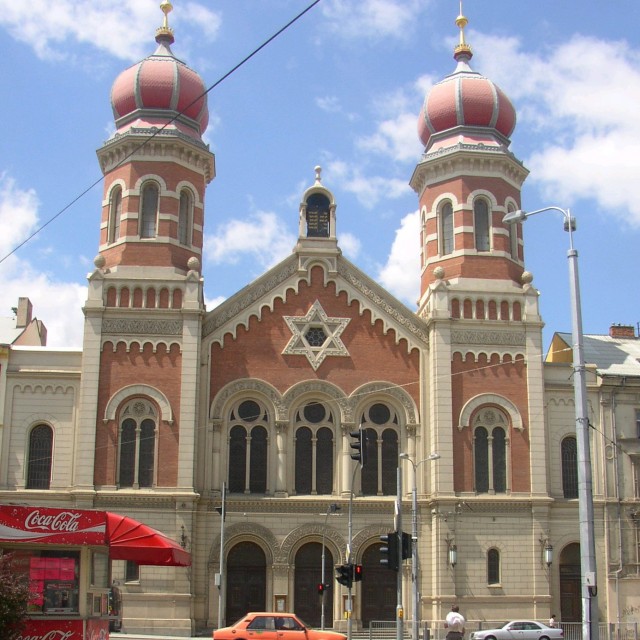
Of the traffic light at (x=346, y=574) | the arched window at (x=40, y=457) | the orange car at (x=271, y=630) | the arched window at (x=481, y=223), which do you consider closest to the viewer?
the orange car at (x=271, y=630)

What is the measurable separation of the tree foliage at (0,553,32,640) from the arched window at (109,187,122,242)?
2622cm

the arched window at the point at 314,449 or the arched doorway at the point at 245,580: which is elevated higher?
the arched window at the point at 314,449

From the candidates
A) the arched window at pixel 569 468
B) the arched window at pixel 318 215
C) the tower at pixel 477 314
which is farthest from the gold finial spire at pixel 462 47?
the arched window at pixel 569 468

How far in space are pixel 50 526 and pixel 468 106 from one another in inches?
1269

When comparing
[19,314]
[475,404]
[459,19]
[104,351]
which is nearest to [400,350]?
[475,404]

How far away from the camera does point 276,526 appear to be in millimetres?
43281

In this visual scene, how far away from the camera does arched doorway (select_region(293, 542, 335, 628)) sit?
42.8 meters

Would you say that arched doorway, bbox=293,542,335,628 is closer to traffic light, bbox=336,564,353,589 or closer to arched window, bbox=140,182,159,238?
traffic light, bbox=336,564,353,589

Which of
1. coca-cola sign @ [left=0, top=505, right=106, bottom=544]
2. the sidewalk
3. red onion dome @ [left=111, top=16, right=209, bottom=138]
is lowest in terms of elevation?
the sidewalk

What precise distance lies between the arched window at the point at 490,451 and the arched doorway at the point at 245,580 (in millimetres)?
9679

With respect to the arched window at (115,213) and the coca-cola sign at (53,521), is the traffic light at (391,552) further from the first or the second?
the arched window at (115,213)

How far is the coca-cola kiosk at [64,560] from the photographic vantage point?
22.9 m

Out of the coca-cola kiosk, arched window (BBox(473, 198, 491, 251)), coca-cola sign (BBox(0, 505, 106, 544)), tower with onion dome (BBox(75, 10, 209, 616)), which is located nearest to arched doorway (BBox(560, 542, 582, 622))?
arched window (BBox(473, 198, 491, 251))

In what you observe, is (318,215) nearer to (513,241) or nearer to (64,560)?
(513,241)
